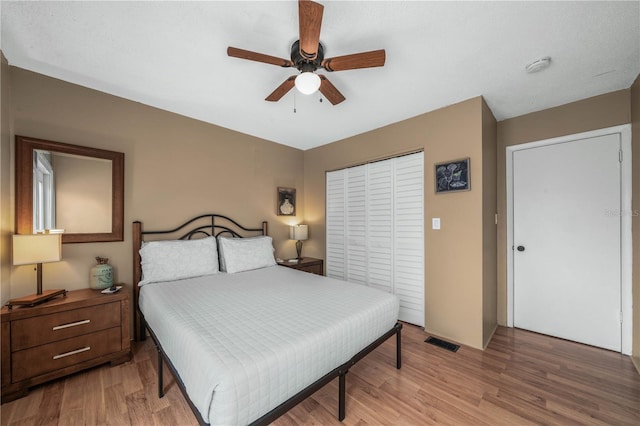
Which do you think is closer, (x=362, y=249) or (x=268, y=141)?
(x=362, y=249)

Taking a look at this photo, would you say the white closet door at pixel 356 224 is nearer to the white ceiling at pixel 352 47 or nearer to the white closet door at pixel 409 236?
the white closet door at pixel 409 236

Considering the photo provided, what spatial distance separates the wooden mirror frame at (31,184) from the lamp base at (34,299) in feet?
1.55

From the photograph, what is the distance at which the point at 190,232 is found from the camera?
3006 millimetres

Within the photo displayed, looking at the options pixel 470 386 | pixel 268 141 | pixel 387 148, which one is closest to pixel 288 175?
pixel 268 141

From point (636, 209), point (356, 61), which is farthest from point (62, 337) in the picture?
point (636, 209)

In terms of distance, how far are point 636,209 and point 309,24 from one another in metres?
3.25

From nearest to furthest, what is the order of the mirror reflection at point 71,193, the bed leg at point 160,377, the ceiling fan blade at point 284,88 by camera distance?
1. the bed leg at point 160,377
2. the ceiling fan blade at point 284,88
3. the mirror reflection at point 71,193

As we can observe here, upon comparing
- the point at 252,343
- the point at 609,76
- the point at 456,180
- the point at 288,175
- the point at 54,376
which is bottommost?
the point at 54,376

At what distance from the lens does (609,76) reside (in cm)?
209

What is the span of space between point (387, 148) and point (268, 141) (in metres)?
1.87

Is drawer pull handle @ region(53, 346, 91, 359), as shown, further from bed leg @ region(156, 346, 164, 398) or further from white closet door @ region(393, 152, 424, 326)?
white closet door @ region(393, 152, 424, 326)

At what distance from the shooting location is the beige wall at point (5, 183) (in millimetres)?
1849

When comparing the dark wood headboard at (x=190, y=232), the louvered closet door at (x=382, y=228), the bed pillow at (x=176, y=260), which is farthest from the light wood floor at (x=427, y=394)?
the louvered closet door at (x=382, y=228)

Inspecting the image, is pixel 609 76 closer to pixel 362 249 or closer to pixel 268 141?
pixel 362 249
